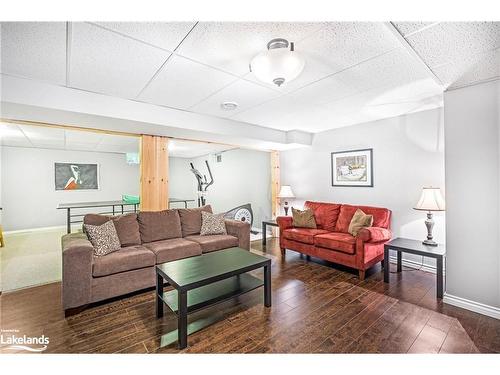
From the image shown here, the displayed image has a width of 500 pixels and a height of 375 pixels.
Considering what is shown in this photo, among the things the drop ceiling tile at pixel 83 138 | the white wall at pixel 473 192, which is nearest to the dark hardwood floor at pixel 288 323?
the white wall at pixel 473 192

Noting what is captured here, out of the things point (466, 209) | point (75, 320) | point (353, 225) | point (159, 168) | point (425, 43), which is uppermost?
point (425, 43)

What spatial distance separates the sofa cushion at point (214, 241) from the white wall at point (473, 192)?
2.57 meters

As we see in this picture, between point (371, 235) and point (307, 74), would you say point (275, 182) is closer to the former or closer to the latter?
point (371, 235)

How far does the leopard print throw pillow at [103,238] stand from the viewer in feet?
8.28

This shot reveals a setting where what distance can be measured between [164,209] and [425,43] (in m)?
3.60

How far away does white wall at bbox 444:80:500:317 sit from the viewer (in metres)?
2.10

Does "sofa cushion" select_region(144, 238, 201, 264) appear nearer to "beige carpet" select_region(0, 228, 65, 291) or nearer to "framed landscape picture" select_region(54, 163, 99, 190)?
"beige carpet" select_region(0, 228, 65, 291)

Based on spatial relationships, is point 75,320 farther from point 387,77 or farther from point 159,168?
point 387,77

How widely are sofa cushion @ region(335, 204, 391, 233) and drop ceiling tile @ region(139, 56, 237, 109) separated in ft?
9.00

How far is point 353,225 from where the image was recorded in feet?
10.9

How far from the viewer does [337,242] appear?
3.17m

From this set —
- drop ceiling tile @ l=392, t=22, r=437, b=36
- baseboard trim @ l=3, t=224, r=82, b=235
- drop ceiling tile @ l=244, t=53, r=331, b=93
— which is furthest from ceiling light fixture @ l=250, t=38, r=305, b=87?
baseboard trim @ l=3, t=224, r=82, b=235

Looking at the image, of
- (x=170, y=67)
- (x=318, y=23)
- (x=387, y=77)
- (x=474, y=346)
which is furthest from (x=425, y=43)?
(x=474, y=346)

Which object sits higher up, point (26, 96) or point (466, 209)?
point (26, 96)
